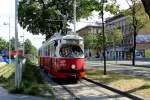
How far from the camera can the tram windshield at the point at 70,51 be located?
86.3 ft

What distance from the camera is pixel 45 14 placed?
59469 mm

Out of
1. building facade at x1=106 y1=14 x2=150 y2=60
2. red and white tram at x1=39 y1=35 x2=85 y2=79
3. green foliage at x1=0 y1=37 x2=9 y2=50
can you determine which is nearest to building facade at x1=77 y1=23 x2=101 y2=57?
building facade at x1=106 y1=14 x2=150 y2=60

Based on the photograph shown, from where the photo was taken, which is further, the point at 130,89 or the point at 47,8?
the point at 47,8

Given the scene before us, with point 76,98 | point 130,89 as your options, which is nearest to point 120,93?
point 130,89

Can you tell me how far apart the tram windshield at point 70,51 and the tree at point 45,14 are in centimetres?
3209

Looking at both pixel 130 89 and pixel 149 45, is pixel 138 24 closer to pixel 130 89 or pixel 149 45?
pixel 130 89

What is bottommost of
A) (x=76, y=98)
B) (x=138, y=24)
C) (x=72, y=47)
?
(x=76, y=98)

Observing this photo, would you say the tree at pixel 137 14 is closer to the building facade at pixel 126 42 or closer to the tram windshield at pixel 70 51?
the tram windshield at pixel 70 51

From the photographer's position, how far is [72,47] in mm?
26531

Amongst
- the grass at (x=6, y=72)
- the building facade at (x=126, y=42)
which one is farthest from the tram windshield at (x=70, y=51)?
the building facade at (x=126, y=42)

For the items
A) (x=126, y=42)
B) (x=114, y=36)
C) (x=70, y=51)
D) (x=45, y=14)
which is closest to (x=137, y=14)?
(x=45, y=14)

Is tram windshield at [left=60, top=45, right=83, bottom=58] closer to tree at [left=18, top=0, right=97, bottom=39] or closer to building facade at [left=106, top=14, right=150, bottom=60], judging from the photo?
tree at [left=18, top=0, right=97, bottom=39]

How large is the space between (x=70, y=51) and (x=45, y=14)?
3362 cm

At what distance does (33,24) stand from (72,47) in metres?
35.3
